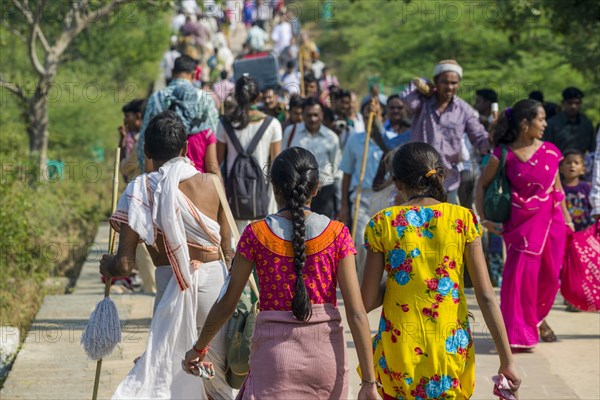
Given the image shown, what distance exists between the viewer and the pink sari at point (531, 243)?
323 inches

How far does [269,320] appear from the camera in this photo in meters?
4.59

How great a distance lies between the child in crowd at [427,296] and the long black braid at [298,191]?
348 millimetres

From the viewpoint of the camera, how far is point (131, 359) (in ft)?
27.1

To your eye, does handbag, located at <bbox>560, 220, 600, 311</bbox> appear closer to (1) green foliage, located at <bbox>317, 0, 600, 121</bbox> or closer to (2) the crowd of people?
(2) the crowd of people

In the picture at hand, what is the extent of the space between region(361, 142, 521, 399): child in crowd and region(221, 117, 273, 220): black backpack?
4.21 meters

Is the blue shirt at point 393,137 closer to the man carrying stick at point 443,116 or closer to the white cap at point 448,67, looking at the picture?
the man carrying stick at point 443,116

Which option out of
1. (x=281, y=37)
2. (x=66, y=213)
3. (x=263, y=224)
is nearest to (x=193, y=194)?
(x=263, y=224)

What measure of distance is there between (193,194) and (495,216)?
3.28 m

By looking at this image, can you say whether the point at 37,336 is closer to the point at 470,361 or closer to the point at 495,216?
the point at 495,216

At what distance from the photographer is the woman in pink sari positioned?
8164 millimetres

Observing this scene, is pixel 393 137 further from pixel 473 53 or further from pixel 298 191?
pixel 473 53

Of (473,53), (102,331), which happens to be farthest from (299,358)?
(473,53)

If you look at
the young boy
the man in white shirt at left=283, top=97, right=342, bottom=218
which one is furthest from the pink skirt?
the young boy

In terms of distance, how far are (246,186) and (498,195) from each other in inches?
75.9
